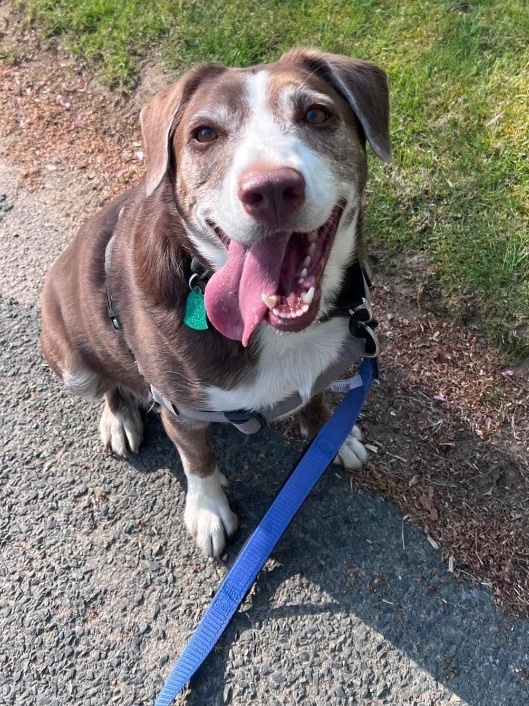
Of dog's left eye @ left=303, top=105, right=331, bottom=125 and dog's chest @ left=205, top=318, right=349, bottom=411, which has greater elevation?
dog's left eye @ left=303, top=105, right=331, bottom=125

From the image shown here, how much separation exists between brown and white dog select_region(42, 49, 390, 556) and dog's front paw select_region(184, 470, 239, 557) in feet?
0.07

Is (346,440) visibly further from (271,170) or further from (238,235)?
(271,170)

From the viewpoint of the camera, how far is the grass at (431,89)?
3.67 meters

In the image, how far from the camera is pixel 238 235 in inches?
83.7

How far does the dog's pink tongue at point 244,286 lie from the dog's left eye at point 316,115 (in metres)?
0.44

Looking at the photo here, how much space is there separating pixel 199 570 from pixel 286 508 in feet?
2.07

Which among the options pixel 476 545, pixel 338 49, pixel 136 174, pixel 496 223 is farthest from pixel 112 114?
pixel 476 545

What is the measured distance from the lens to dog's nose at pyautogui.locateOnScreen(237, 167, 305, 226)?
1.95 m

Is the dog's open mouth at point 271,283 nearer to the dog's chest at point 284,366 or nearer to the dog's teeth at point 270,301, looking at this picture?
the dog's teeth at point 270,301

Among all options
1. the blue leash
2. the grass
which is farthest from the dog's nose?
the grass

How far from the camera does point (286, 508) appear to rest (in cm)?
281

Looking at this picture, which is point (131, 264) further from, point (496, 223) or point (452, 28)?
point (452, 28)

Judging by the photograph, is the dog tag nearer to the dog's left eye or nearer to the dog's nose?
the dog's nose

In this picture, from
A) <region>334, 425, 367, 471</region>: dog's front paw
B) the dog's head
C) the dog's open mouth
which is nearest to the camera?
the dog's head
